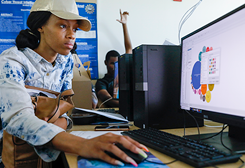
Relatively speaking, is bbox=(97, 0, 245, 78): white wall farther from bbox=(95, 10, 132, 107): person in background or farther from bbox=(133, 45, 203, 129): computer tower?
bbox=(133, 45, 203, 129): computer tower

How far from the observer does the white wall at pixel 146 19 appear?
2.72 m

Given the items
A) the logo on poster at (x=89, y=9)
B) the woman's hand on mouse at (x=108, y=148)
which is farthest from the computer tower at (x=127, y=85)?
the logo on poster at (x=89, y=9)

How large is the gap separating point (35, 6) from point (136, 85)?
0.65 m

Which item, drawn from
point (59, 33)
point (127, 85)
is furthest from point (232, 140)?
point (59, 33)

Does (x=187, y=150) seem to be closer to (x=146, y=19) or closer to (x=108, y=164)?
(x=108, y=164)

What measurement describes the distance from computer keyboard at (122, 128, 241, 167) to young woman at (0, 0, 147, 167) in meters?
0.09

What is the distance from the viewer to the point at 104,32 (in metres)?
2.73

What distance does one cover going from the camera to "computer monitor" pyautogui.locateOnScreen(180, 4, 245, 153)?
52cm

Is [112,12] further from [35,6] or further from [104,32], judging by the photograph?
[35,6]

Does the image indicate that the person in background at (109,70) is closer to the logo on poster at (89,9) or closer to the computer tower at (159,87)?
the logo on poster at (89,9)

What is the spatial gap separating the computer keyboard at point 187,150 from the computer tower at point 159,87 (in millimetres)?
204

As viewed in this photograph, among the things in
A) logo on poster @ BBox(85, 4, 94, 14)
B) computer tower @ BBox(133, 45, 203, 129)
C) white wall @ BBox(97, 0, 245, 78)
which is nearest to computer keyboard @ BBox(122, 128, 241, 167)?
computer tower @ BBox(133, 45, 203, 129)

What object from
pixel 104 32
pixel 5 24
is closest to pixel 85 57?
pixel 104 32

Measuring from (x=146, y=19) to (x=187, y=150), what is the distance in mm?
2637
